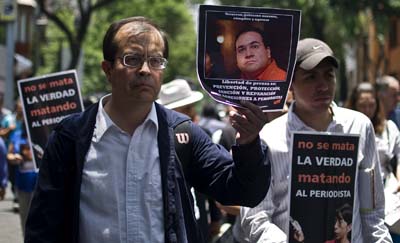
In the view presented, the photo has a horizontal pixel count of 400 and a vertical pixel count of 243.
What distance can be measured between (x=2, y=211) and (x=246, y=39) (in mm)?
10447

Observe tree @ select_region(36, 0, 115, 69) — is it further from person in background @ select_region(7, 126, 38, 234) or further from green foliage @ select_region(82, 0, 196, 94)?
person in background @ select_region(7, 126, 38, 234)

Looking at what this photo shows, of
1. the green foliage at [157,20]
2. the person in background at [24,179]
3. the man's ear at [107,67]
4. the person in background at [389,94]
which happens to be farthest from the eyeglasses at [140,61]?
the green foliage at [157,20]

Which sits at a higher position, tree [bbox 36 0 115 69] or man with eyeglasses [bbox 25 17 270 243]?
man with eyeglasses [bbox 25 17 270 243]

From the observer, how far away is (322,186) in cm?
439

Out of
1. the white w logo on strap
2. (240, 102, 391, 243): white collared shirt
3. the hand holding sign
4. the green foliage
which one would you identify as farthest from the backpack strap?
the green foliage

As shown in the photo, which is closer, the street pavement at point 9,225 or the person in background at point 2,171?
the person in background at point 2,171

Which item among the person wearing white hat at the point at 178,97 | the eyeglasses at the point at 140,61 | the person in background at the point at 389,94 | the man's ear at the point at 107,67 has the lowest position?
the person in background at the point at 389,94

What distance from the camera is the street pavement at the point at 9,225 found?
9414mm

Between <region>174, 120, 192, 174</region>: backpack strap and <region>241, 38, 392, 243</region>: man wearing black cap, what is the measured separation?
0.82 m

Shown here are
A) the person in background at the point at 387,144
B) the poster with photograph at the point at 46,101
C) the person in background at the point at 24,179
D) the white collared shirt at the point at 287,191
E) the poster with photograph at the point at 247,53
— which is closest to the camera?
the poster with photograph at the point at 247,53

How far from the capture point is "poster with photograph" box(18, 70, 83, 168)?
24.1 ft

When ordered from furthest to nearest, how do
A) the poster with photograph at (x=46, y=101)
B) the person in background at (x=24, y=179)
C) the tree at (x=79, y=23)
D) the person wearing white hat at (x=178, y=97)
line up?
the tree at (x=79, y=23) → the person in background at (x=24, y=179) → the person wearing white hat at (x=178, y=97) → the poster with photograph at (x=46, y=101)

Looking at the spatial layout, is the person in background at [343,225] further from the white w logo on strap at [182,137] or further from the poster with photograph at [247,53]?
the white w logo on strap at [182,137]

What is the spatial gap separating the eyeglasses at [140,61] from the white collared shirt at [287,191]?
1.09 metres
